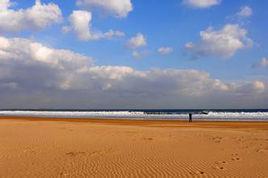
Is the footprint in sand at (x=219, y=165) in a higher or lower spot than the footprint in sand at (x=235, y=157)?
lower

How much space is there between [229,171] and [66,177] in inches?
174

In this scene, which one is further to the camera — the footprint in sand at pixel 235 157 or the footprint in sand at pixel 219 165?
the footprint in sand at pixel 235 157

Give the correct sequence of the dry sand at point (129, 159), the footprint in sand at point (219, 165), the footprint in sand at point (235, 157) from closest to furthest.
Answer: the dry sand at point (129, 159), the footprint in sand at point (219, 165), the footprint in sand at point (235, 157)

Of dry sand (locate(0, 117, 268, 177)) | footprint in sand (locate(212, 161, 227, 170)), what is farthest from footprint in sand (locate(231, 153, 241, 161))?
footprint in sand (locate(212, 161, 227, 170))

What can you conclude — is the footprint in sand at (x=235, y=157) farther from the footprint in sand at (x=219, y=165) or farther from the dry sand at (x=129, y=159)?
the footprint in sand at (x=219, y=165)

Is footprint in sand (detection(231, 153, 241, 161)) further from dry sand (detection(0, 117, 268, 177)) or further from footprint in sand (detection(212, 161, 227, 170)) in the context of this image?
footprint in sand (detection(212, 161, 227, 170))

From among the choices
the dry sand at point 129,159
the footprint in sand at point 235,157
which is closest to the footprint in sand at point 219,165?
the dry sand at point 129,159

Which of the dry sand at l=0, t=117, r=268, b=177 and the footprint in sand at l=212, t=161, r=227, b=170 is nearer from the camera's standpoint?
the dry sand at l=0, t=117, r=268, b=177

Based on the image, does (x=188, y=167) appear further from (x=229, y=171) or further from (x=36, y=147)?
(x=36, y=147)

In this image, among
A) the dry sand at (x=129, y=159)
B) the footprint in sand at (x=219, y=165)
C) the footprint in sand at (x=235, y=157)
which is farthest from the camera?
the footprint in sand at (x=235, y=157)

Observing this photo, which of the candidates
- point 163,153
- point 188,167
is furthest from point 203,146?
point 188,167

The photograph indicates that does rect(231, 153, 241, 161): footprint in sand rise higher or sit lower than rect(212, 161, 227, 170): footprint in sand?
higher

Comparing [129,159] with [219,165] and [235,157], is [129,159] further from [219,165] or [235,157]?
[235,157]

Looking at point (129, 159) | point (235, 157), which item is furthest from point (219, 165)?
point (129, 159)
